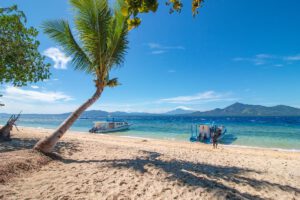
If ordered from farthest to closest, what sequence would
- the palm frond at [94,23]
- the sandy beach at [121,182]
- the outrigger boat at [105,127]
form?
the outrigger boat at [105,127] → the palm frond at [94,23] → the sandy beach at [121,182]

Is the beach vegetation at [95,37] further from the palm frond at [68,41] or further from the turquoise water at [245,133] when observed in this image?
the turquoise water at [245,133]

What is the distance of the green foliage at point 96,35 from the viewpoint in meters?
7.24

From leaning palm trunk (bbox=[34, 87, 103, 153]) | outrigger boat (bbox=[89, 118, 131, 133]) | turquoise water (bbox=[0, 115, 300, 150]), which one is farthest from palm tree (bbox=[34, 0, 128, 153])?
outrigger boat (bbox=[89, 118, 131, 133])

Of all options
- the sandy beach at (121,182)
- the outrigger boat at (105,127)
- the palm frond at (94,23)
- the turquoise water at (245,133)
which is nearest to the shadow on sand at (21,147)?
the sandy beach at (121,182)

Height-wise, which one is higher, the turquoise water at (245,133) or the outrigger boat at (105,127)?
the outrigger boat at (105,127)

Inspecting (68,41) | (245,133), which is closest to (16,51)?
(68,41)

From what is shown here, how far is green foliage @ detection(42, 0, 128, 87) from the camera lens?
7.24 m

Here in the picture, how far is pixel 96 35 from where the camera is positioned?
7.35 m

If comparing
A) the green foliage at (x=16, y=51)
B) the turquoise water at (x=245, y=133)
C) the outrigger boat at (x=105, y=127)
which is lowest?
the turquoise water at (x=245, y=133)

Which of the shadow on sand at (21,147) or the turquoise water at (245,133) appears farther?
the turquoise water at (245,133)

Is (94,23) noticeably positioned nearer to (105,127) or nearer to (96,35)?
(96,35)

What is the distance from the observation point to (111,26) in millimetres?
7508

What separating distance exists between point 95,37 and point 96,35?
0.09 m

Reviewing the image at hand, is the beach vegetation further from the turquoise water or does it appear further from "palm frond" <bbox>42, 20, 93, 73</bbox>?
the turquoise water
